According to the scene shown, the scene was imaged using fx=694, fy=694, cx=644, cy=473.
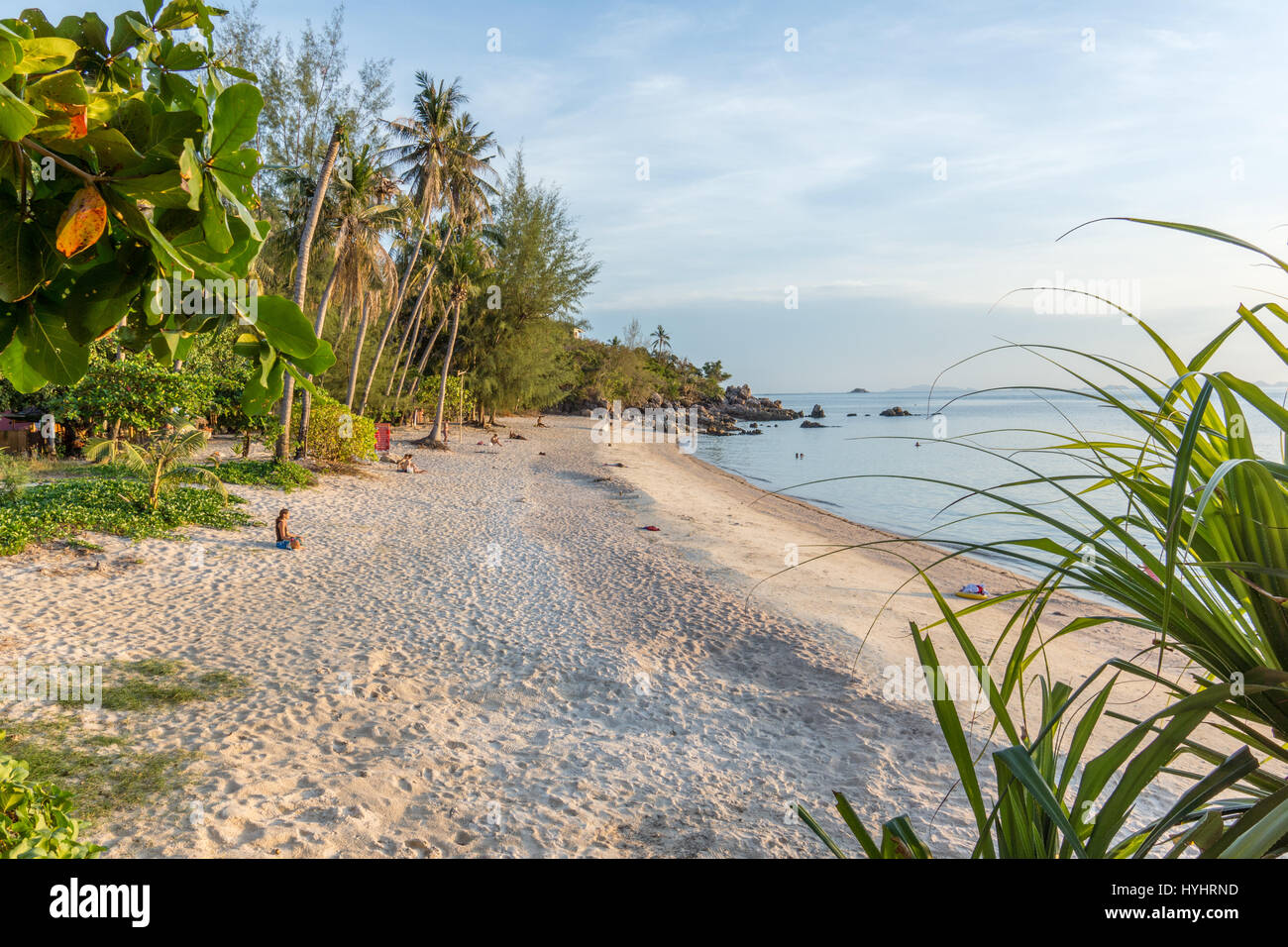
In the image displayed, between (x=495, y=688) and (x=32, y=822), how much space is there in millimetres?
4723

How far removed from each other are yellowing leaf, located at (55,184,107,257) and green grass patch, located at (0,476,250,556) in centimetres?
981

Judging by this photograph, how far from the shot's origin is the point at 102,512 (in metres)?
9.70

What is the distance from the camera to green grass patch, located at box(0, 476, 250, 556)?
8.66 meters

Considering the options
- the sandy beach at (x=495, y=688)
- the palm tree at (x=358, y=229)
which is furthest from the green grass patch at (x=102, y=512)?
the palm tree at (x=358, y=229)

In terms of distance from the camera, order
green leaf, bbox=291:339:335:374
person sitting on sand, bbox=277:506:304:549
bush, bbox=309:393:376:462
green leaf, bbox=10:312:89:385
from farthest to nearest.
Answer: bush, bbox=309:393:376:462, person sitting on sand, bbox=277:506:304:549, green leaf, bbox=291:339:335:374, green leaf, bbox=10:312:89:385

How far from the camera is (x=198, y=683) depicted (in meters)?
5.89

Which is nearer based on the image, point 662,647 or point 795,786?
point 795,786

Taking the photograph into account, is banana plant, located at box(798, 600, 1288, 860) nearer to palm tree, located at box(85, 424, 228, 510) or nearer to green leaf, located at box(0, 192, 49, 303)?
green leaf, located at box(0, 192, 49, 303)

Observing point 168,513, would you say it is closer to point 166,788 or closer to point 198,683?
point 198,683

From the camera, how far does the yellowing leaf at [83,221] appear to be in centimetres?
98

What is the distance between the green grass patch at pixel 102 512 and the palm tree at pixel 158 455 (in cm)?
26

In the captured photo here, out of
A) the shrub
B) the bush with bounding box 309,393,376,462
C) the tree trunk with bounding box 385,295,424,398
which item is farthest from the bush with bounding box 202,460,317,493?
the tree trunk with bounding box 385,295,424,398

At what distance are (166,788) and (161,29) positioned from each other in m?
4.54

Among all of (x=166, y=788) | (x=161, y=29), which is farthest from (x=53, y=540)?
(x=161, y=29)
